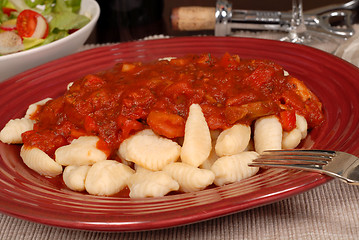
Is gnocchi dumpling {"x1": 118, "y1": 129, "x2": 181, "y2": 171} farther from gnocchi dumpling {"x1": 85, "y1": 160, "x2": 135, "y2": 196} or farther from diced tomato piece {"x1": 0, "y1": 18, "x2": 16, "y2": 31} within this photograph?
diced tomato piece {"x1": 0, "y1": 18, "x2": 16, "y2": 31}

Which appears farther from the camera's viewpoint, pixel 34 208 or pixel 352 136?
pixel 352 136

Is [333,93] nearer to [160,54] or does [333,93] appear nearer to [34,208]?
[160,54]

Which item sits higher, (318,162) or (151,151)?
(318,162)

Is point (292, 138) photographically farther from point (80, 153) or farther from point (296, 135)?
point (80, 153)

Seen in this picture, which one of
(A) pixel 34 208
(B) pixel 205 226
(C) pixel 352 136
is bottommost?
(B) pixel 205 226

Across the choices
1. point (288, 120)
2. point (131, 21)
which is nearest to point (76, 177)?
point (288, 120)

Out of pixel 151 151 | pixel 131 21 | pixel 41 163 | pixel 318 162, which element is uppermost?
pixel 318 162

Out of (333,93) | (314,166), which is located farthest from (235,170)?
(333,93)
